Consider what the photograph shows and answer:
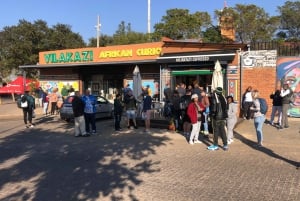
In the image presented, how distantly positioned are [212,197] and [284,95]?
9572mm

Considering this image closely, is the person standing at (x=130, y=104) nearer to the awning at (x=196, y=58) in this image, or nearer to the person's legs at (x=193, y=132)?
the person's legs at (x=193, y=132)

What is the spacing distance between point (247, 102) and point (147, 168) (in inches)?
403

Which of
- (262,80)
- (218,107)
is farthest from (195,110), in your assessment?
(262,80)

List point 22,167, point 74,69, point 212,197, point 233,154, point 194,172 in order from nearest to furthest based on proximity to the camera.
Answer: point 212,197
point 194,172
point 22,167
point 233,154
point 74,69

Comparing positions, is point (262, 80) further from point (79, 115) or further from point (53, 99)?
point (53, 99)

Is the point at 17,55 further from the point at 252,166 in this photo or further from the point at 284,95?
the point at 252,166

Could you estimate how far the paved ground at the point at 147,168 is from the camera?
24.5 feet

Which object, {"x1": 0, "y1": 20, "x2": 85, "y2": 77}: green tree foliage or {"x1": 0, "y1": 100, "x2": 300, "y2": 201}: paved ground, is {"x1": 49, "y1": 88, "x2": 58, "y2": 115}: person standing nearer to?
{"x1": 0, "y1": 100, "x2": 300, "y2": 201}: paved ground

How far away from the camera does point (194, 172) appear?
905 centimetres

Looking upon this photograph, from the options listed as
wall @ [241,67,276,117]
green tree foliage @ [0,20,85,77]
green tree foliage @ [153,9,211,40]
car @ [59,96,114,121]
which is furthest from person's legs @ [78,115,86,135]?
green tree foliage @ [153,9,211,40]

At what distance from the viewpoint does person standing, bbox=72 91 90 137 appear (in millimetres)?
15195

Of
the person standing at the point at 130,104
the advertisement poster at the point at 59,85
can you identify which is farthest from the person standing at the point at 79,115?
the advertisement poster at the point at 59,85

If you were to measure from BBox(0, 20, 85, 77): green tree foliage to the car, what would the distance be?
983 inches

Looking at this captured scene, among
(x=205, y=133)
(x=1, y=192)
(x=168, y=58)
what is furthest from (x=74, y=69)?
(x=1, y=192)
